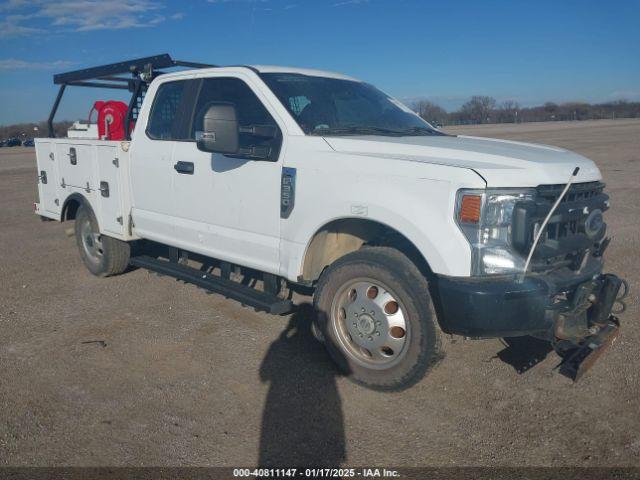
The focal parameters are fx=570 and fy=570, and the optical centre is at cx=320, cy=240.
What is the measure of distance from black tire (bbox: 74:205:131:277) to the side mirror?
270 cm

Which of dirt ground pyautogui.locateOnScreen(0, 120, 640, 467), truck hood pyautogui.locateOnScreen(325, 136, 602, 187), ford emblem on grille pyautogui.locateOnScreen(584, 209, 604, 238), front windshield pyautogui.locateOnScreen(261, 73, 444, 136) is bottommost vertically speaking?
dirt ground pyautogui.locateOnScreen(0, 120, 640, 467)

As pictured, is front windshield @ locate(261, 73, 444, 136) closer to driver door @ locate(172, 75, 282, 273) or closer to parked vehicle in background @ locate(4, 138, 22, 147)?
driver door @ locate(172, 75, 282, 273)

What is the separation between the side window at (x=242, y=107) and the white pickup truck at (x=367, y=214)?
0.02 m

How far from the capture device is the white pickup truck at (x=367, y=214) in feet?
11.1

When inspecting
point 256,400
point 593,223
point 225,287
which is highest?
point 593,223

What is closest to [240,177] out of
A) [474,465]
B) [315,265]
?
[315,265]

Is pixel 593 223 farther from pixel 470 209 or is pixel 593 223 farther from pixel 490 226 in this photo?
pixel 470 209

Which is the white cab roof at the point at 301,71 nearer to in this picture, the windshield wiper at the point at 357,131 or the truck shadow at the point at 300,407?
the windshield wiper at the point at 357,131

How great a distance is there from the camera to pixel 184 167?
501 cm

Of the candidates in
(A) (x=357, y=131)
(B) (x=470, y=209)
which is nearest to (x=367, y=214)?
(B) (x=470, y=209)

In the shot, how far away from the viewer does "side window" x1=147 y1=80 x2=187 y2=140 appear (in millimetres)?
5273

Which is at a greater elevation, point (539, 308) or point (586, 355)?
point (539, 308)

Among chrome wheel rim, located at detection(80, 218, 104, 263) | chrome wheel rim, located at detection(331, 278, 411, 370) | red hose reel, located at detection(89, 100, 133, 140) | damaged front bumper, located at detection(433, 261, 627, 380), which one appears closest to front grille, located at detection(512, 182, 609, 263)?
damaged front bumper, located at detection(433, 261, 627, 380)

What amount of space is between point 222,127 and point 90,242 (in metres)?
3.42
